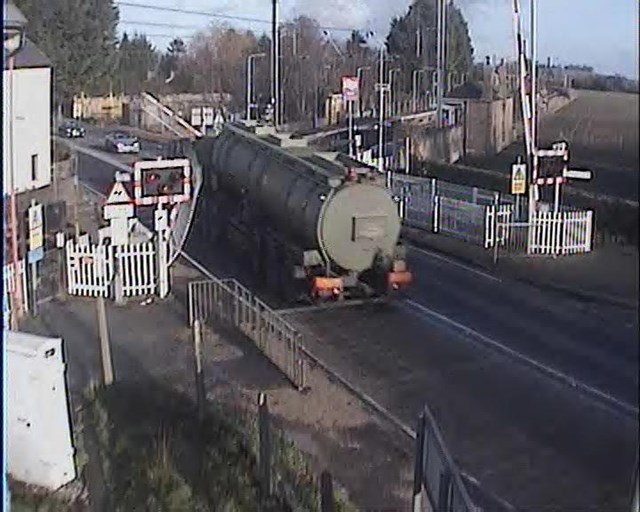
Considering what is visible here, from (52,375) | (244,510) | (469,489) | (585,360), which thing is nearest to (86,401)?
(52,375)

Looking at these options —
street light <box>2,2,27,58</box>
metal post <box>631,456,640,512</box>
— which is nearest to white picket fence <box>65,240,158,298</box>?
street light <box>2,2,27,58</box>

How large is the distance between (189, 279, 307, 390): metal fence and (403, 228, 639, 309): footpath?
1.28ft

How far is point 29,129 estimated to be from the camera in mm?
1992

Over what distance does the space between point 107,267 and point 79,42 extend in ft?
1.63

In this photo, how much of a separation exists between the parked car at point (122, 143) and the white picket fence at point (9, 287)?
0.35 meters

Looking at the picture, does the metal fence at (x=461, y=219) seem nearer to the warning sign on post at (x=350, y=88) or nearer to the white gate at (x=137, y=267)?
the warning sign on post at (x=350, y=88)

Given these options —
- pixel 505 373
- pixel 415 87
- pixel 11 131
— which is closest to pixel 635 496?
pixel 505 373

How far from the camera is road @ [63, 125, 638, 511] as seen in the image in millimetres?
1411

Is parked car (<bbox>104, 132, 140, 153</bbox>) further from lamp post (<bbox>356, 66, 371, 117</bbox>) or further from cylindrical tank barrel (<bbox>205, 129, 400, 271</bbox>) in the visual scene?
lamp post (<bbox>356, 66, 371, 117</bbox>)

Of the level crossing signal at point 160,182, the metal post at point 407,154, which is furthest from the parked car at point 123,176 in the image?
the metal post at point 407,154

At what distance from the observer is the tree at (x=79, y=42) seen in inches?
78.4

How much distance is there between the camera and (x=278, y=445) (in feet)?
7.86

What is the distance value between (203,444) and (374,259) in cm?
66

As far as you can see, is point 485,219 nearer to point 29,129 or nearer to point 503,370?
point 503,370
